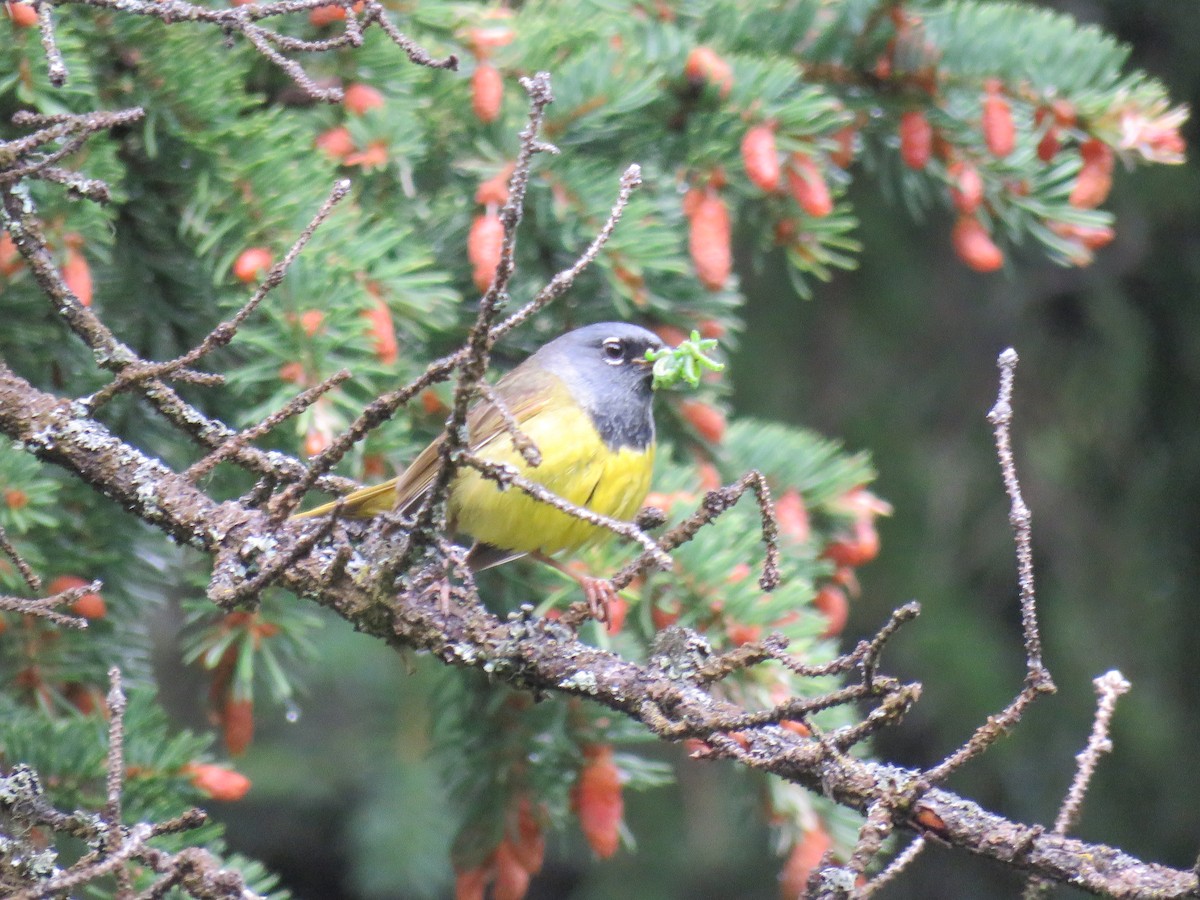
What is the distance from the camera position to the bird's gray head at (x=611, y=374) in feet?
9.47

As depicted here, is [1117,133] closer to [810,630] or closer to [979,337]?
[810,630]

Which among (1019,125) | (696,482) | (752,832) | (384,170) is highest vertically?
(1019,125)

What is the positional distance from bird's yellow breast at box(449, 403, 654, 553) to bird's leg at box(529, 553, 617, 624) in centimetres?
4

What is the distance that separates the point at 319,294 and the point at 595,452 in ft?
2.62

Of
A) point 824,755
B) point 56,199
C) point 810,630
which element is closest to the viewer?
point 824,755

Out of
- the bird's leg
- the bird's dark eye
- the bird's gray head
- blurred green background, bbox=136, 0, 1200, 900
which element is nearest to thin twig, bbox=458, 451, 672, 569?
the bird's leg

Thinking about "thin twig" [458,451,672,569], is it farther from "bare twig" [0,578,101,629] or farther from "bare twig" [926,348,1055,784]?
"bare twig" [0,578,101,629]

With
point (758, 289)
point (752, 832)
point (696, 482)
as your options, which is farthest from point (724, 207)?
point (752, 832)

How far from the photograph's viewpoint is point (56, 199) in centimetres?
223

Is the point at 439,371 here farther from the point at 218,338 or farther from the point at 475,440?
the point at 475,440

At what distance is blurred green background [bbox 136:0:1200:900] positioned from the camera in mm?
4141

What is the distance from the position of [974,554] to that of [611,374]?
7.49 feet

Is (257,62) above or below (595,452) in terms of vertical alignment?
above

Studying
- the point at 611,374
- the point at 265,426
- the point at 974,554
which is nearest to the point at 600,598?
the point at 265,426
